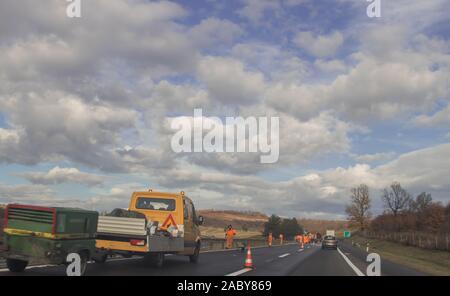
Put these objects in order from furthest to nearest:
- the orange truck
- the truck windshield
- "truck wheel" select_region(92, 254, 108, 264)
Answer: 1. the truck windshield
2. "truck wheel" select_region(92, 254, 108, 264)
3. the orange truck

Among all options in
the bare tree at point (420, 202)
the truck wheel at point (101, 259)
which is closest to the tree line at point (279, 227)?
the bare tree at point (420, 202)

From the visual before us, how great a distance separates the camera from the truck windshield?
18.9 m

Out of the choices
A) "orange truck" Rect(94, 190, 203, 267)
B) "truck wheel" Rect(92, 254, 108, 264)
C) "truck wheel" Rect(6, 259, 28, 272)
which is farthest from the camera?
"truck wheel" Rect(92, 254, 108, 264)

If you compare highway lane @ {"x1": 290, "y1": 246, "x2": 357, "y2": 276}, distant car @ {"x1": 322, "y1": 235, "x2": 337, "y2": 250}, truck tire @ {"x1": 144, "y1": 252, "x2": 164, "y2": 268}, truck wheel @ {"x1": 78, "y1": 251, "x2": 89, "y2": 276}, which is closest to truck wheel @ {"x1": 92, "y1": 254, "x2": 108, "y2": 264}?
truck tire @ {"x1": 144, "y1": 252, "x2": 164, "y2": 268}

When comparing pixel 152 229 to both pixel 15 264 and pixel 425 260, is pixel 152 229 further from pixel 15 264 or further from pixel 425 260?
pixel 425 260

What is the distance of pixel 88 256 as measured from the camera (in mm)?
13234

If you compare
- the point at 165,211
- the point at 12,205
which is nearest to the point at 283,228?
the point at 165,211

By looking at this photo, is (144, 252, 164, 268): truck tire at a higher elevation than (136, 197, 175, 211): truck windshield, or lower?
lower

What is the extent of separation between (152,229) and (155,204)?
11.6 feet

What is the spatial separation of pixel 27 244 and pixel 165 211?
7.25 meters

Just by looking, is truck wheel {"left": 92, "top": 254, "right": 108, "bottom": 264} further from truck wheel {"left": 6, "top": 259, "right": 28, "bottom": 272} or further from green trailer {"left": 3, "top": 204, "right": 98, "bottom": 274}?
green trailer {"left": 3, "top": 204, "right": 98, "bottom": 274}

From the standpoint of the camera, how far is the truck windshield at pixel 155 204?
18891mm
